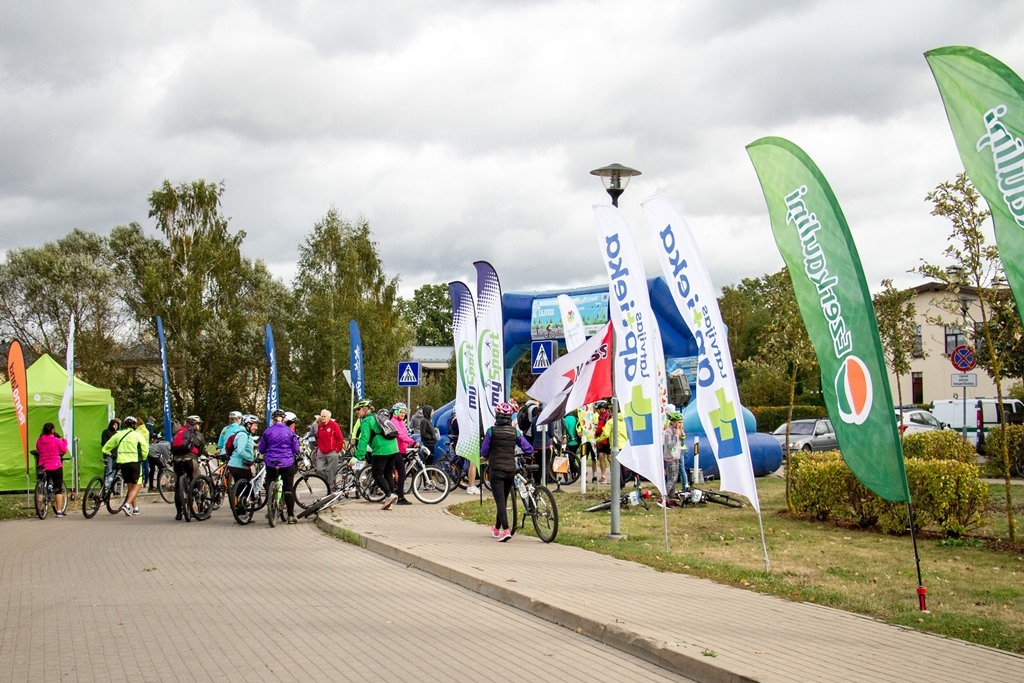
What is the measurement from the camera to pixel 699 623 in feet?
25.4

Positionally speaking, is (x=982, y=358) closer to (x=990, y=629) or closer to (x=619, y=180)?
(x=619, y=180)

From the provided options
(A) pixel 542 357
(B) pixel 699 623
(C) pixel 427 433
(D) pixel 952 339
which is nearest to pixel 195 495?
(C) pixel 427 433

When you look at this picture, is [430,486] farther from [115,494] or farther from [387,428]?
[115,494]

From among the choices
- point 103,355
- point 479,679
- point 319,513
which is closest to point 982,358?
point 319,513

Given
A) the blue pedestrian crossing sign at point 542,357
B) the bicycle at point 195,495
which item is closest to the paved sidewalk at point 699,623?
the bicycle at point 195,495

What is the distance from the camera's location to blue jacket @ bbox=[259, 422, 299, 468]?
51.8ft

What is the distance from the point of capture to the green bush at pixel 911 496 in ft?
41.9

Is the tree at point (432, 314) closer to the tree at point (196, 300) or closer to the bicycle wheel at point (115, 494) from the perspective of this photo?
the tree at point (196, 300)

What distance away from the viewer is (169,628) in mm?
8070

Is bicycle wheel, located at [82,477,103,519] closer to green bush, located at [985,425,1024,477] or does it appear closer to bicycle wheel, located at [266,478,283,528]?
bicycle wheel, located at [266,478,283,528]

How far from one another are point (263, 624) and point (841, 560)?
653 centimetres

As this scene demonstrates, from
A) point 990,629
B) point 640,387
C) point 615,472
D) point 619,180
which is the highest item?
point 619,180

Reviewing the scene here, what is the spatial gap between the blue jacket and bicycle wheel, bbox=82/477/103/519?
5003 mm

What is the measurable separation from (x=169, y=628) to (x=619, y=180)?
26.9 ft
